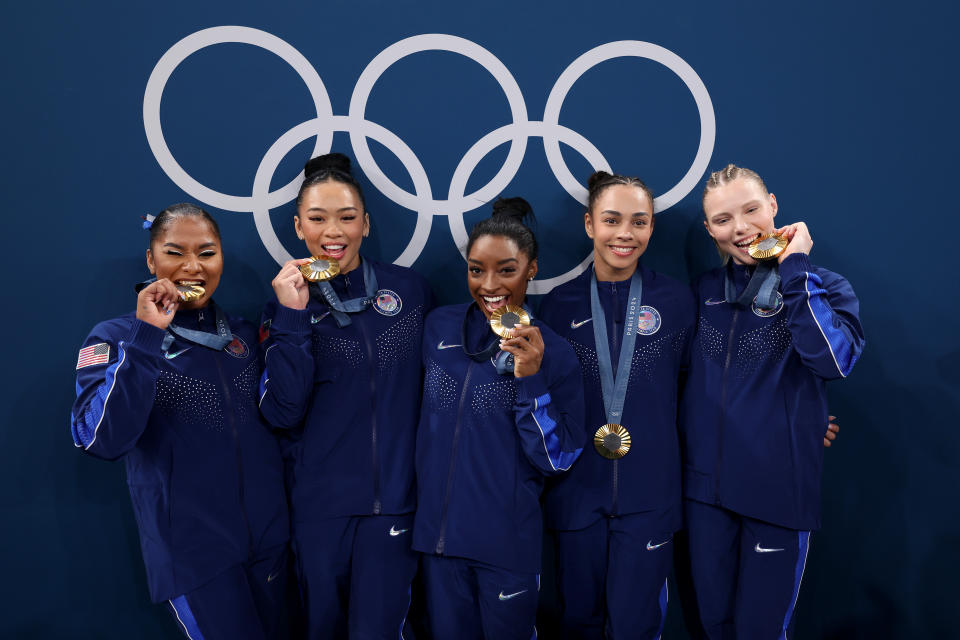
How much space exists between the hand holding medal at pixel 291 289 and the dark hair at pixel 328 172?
490 millimetres

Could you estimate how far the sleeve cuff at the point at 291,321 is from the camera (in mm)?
3121

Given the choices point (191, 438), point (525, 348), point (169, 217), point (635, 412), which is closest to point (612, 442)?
point (635, 412)

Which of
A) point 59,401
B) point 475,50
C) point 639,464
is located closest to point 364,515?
point 639,464

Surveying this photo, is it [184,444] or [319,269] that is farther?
[319,269]

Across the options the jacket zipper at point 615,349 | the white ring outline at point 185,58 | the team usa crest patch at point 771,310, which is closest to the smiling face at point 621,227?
the jacket zipper at point 615,349

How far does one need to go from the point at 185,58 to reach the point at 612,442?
3025 mm

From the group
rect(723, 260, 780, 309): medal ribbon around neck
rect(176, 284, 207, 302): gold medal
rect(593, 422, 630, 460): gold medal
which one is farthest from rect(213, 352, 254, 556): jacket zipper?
rect(723, 260, 780, 309): medal ribbon around neck

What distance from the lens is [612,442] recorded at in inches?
127

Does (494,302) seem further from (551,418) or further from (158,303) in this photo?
(158,303)

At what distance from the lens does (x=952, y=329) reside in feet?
13.5

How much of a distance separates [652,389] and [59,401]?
126 inches

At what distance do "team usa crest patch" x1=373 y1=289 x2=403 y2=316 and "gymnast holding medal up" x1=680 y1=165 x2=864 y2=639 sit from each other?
1.50m

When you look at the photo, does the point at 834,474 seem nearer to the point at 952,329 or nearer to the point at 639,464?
the point at 952,329

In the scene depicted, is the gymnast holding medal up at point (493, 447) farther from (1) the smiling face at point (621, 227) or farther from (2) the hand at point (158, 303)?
(2) the hand at point (158, 303)
